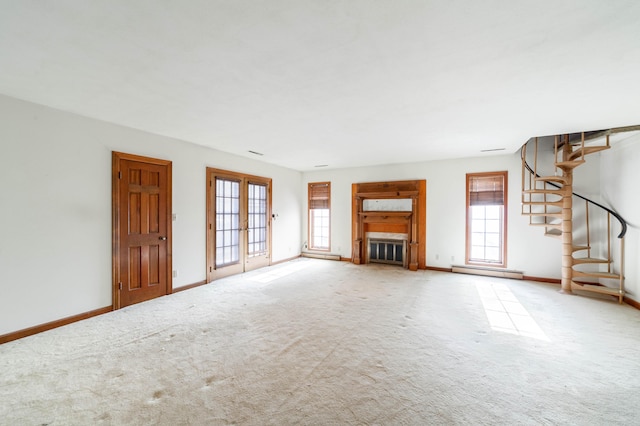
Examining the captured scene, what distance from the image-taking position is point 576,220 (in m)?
4.89

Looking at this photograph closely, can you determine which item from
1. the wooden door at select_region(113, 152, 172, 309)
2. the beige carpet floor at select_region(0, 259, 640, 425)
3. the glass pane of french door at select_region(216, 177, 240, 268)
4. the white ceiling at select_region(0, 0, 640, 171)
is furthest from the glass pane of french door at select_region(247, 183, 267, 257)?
the white ceiling at select_region(0, 0, 640, 171)

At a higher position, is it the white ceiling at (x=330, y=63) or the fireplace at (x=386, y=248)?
the white ceiling at (x=330, y=63)

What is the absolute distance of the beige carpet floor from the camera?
1.83 m

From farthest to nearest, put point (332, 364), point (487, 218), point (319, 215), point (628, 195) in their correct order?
point (319, 215)
point (487, 218)
point (628, 195)
point (332, 364)

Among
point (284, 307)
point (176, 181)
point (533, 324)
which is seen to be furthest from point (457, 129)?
point (176, 181)

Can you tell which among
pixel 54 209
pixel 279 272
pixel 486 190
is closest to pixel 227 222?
pixel 279 272

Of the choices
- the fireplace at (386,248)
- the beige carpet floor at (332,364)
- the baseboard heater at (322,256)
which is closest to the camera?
the beige carpet floor at (332,364)

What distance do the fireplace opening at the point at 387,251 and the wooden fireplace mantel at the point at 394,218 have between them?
0.57 ft

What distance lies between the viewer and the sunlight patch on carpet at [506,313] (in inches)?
122

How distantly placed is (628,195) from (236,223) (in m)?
6.84

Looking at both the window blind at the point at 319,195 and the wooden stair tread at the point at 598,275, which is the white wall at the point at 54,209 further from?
the wooden stair tread at the point at 598,275

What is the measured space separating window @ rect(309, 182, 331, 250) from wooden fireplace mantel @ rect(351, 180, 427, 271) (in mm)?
846

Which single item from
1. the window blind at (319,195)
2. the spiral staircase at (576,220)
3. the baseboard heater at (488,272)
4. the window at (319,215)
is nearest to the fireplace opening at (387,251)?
the baseboard heater at (488,272)

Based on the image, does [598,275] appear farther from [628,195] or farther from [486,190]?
[486,190]
